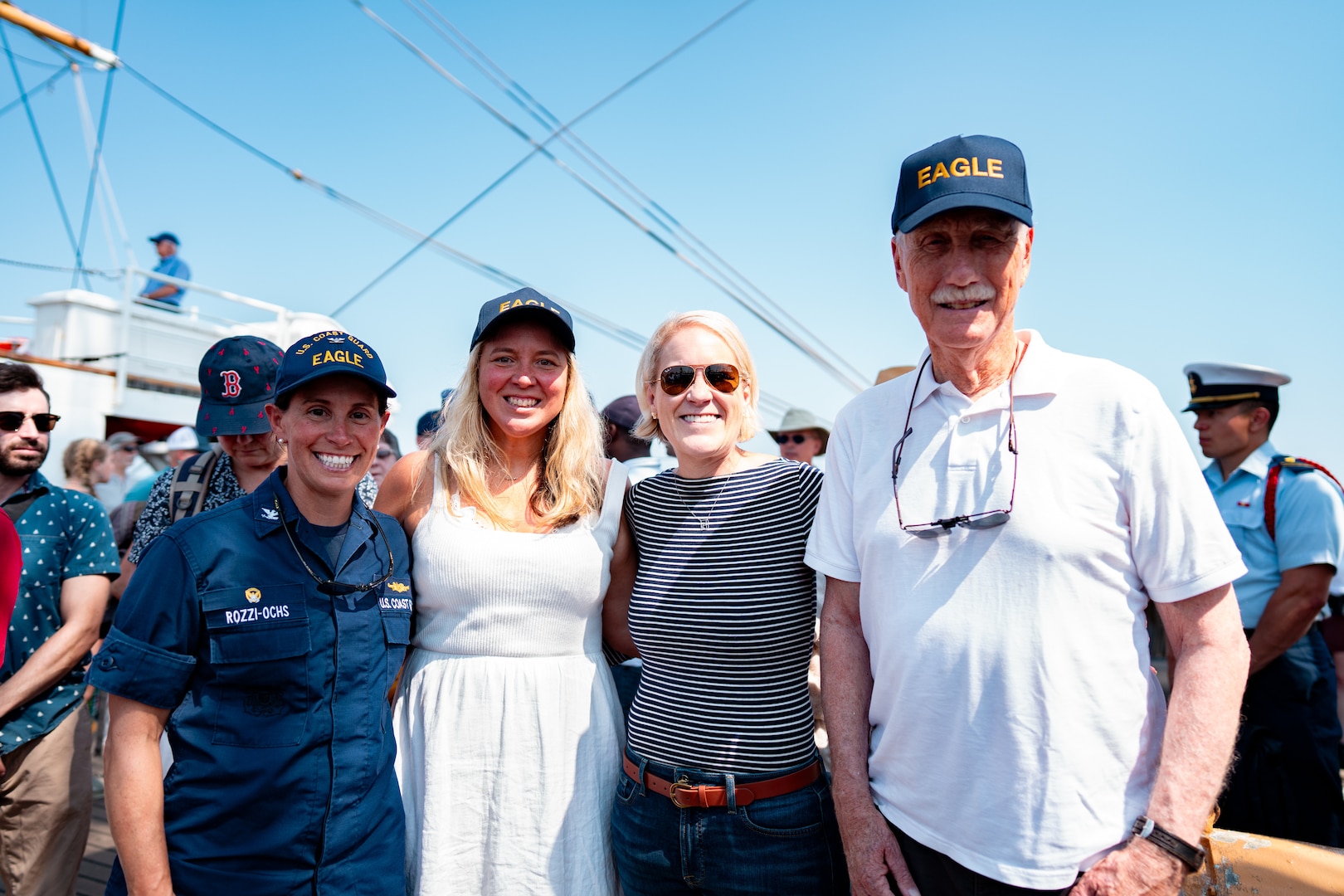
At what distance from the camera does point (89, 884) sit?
442cm

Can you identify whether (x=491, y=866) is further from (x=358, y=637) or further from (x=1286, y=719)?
(x=1286, y=719)

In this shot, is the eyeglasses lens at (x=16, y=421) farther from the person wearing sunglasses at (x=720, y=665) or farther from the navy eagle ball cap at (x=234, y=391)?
the person wearing sunglasses at (x=720, y=665)

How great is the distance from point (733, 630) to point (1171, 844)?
103cm

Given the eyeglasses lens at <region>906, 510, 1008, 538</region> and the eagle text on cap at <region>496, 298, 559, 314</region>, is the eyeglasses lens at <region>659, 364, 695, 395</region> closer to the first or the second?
the eagle text on cap at <region>496, 298, 559, 314</region>

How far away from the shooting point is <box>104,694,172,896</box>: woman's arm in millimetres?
1708

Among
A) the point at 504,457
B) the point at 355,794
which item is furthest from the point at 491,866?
the point at 504,457

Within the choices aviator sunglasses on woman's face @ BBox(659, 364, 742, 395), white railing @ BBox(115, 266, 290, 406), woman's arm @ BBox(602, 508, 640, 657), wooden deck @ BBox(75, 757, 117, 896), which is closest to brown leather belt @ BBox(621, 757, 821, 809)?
woman's arm @ BBox(602, 508, 640, 657)

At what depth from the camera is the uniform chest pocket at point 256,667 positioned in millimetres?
1781

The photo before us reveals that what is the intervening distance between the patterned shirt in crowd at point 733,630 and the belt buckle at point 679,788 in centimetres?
5

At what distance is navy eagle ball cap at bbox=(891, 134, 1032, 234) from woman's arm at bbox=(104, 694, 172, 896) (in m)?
2.03

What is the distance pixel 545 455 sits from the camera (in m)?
2.61

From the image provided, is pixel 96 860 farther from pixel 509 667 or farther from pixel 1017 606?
pixel 1017 606

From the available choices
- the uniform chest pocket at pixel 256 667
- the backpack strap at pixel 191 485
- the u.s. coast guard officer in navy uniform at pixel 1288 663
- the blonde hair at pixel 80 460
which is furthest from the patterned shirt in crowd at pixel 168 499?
the u.s. coast guard officer in navy uniform at pixel 1288 663

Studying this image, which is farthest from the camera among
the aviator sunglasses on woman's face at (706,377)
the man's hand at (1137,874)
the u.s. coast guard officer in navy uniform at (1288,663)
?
the u.s. coast guard officer in navy uniform at (1288,663)
